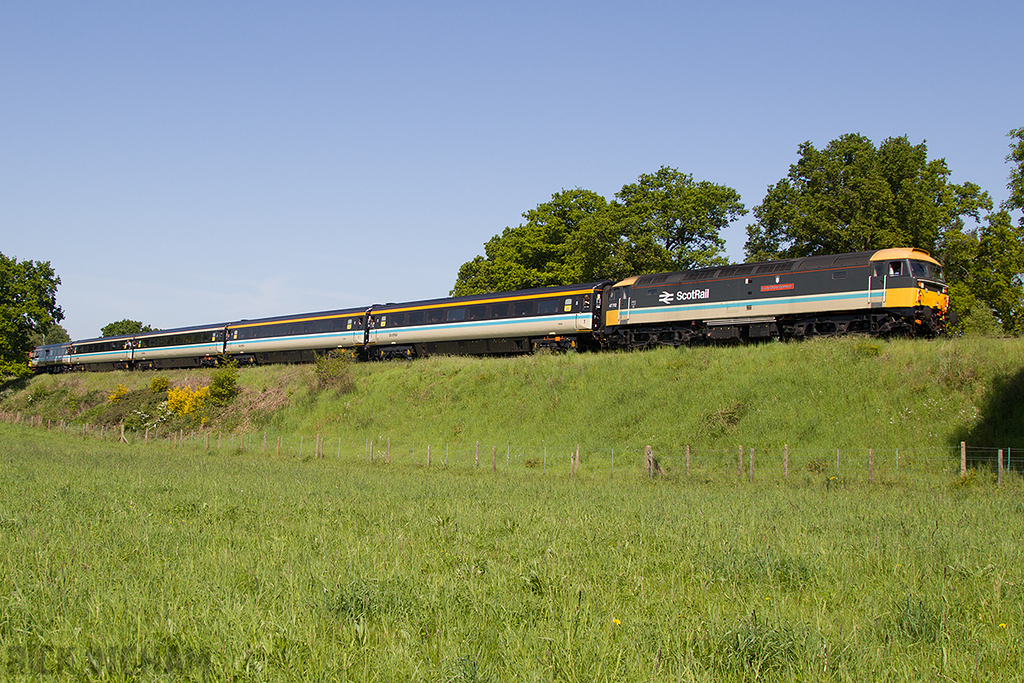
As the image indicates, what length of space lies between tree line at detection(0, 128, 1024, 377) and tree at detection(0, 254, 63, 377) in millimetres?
356

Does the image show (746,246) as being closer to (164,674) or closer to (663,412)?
(663,412)

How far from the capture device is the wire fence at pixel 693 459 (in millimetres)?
22081

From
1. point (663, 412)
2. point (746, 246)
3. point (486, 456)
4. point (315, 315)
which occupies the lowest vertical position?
point (486, 456)

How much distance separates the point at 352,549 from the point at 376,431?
1200 inches

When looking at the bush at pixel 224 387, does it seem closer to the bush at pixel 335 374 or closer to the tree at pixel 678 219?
the bush at pixel 335 374

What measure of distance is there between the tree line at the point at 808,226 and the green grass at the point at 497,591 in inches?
1459

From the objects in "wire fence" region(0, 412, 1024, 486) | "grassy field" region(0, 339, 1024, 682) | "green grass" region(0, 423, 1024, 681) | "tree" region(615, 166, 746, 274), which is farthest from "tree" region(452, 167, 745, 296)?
"green grass" region(0, 423, 1024, 681)

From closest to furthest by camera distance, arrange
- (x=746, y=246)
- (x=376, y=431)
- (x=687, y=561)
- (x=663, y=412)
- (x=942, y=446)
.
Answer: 1. (x=687, y=561)
2. (x=942, y=446)
3. (x=663, y=412)
4. (x=376, y=431)
5. (x=746, y=246)

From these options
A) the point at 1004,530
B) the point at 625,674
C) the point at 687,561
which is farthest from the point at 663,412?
the point at 625,674

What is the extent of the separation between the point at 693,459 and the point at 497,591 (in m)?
20.5

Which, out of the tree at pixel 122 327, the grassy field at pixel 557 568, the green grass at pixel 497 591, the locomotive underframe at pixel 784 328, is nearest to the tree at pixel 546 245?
the locomotive underframe at pixel 784 328

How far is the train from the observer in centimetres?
2906

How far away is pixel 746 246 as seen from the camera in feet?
181

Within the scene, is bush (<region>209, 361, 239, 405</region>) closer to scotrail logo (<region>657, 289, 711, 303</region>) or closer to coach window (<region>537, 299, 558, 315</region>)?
coach window (<region>537, 299, 558, 315</region>)
